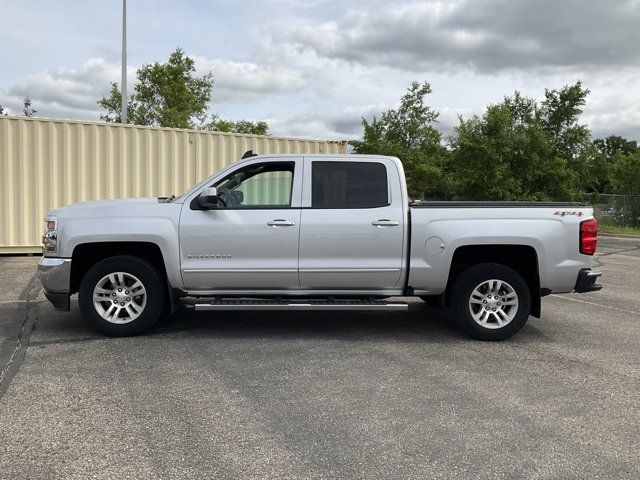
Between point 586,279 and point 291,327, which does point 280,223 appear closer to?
point 291,327

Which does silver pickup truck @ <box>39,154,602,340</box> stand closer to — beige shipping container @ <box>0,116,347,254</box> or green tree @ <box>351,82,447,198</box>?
beige shipping container @ <box>0,116,347,254</box>

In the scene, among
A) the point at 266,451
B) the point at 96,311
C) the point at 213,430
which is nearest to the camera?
the point at 266,451

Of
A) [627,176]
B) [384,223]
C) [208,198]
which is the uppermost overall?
[627,176]

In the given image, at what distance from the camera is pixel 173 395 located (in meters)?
4.28

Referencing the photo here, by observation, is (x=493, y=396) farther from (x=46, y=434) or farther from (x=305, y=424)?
(x=46, y=434)

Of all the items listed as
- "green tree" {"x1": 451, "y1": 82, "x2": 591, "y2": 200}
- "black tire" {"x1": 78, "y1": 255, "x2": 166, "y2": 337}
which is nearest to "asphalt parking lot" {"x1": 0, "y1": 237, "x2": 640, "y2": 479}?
"black tire" {"x1": 78, "y1": 255, "x2": 166, "y2": 337}

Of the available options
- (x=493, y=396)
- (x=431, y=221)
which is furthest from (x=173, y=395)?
(x=431, y=221)

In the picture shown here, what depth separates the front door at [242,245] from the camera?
229 inches

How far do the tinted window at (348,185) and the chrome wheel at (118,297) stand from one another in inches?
79.8

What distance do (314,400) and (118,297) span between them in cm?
268

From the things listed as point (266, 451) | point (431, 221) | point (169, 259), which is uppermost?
point (431, 221)

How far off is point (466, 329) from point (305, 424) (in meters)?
2.73

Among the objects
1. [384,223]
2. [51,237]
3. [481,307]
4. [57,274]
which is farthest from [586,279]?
[51,237]

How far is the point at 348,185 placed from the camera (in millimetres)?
6000
